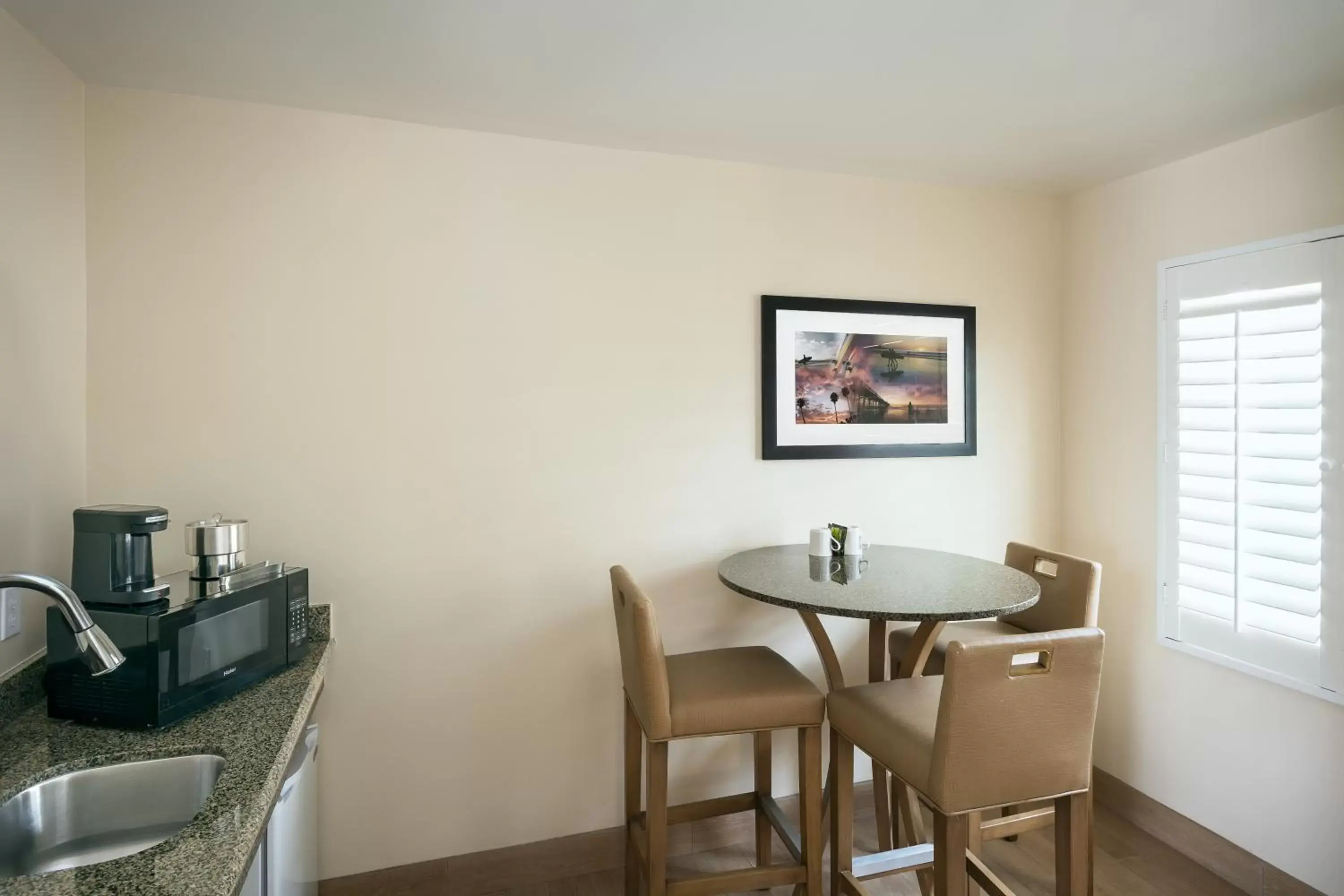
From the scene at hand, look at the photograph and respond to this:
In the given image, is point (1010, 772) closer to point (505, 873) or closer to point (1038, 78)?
point (505, 873)

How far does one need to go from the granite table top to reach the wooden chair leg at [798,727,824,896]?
37 centimetres

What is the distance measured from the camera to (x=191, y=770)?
4.56ft

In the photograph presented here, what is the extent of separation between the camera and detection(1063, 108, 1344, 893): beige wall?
6.97 feet

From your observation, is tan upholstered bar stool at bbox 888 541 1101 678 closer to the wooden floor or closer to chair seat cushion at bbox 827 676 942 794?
chair seat cushion at bbox 827 676 942 794

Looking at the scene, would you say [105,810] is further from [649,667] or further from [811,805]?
[811,805]

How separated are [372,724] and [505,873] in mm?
648

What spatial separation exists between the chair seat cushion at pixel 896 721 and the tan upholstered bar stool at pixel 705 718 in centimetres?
8

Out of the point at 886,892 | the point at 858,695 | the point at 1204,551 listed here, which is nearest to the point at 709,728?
the point at 858,695

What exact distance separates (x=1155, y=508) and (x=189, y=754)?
3.05 meters

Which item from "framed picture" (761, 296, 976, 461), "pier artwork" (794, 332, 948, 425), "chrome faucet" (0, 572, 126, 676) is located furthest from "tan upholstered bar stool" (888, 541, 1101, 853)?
"chrome faucet" (0, 572, 126, 676)

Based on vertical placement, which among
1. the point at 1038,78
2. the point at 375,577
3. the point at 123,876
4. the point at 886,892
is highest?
the point at 1038,78

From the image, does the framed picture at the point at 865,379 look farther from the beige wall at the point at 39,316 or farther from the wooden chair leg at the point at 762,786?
the beige wall at the point at 39,316

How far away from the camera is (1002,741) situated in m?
1.56

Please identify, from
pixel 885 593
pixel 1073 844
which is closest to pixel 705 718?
pixel 885 593
